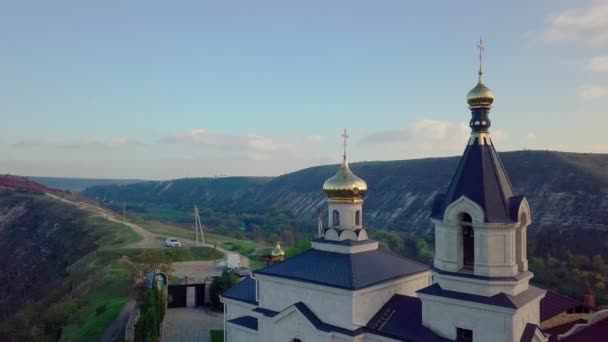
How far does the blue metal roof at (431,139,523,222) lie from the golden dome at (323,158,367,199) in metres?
3.44

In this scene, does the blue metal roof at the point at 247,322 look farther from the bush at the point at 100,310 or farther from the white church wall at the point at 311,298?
the bush at the point at 100,310

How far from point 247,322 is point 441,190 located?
199 feet

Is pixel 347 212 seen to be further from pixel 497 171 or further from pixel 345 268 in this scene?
pixel 497 171

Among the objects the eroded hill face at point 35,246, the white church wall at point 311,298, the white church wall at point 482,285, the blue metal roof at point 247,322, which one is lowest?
the eroded hill face at point 35,246

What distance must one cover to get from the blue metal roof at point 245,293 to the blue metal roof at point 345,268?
1.94m

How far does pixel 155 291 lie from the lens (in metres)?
17.8

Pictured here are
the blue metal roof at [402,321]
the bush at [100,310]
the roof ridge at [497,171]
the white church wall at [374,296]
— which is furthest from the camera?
the bush at [100,310]

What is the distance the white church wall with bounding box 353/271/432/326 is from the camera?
42.4 feet

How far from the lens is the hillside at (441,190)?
158 feet

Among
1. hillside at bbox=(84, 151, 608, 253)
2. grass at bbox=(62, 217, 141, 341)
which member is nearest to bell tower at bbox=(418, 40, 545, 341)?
grass at bbox=(62, 217, 141, 341)

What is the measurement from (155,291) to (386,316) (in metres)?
9.14

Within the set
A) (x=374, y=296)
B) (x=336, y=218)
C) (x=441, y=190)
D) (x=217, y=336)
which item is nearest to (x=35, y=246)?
(x=217, y=336)

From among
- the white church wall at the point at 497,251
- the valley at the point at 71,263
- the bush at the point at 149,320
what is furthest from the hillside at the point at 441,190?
the bush at the point at 149,320

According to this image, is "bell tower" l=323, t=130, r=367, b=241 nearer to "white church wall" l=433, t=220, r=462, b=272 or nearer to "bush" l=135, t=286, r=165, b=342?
"white church wall" l=433, t=220, r=462, b=272
